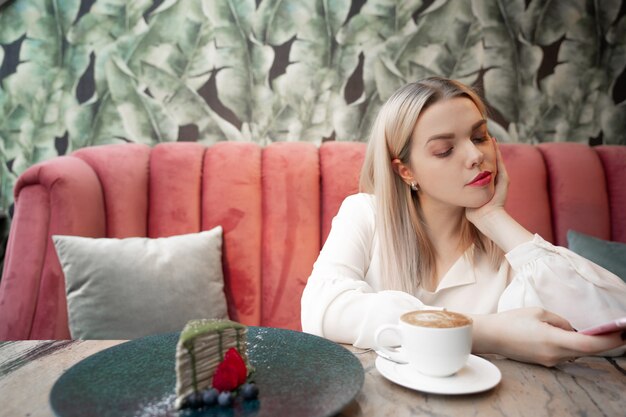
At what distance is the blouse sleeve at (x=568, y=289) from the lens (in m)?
1.00

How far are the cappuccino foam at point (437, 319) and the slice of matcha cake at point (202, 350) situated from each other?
0.26m

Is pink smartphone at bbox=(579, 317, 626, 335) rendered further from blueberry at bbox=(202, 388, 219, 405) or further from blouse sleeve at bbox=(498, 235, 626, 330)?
blueberry at bbox=(202, 388, 219, 405)

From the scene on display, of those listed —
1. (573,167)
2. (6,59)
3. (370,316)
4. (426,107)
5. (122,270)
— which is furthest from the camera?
(6,59)

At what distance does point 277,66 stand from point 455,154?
4.01 ft

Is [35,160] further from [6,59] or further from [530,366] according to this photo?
→ [530,366]

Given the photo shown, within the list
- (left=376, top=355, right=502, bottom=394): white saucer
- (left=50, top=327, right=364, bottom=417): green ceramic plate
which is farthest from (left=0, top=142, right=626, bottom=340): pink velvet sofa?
(left=376, top=355, right=502, bottom=394): white saucer

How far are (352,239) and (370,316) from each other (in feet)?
1.32

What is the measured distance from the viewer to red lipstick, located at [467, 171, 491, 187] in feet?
3.94

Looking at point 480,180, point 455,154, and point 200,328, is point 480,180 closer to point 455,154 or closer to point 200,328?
point 455,154

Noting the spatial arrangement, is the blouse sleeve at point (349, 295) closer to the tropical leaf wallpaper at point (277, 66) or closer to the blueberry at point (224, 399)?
the blueberry at point (224, 399)

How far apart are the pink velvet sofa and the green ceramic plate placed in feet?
3.08

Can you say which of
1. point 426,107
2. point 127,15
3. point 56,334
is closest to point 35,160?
point 127,15

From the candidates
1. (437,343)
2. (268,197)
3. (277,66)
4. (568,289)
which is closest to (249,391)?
(437,343)

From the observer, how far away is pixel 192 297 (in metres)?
1.58
